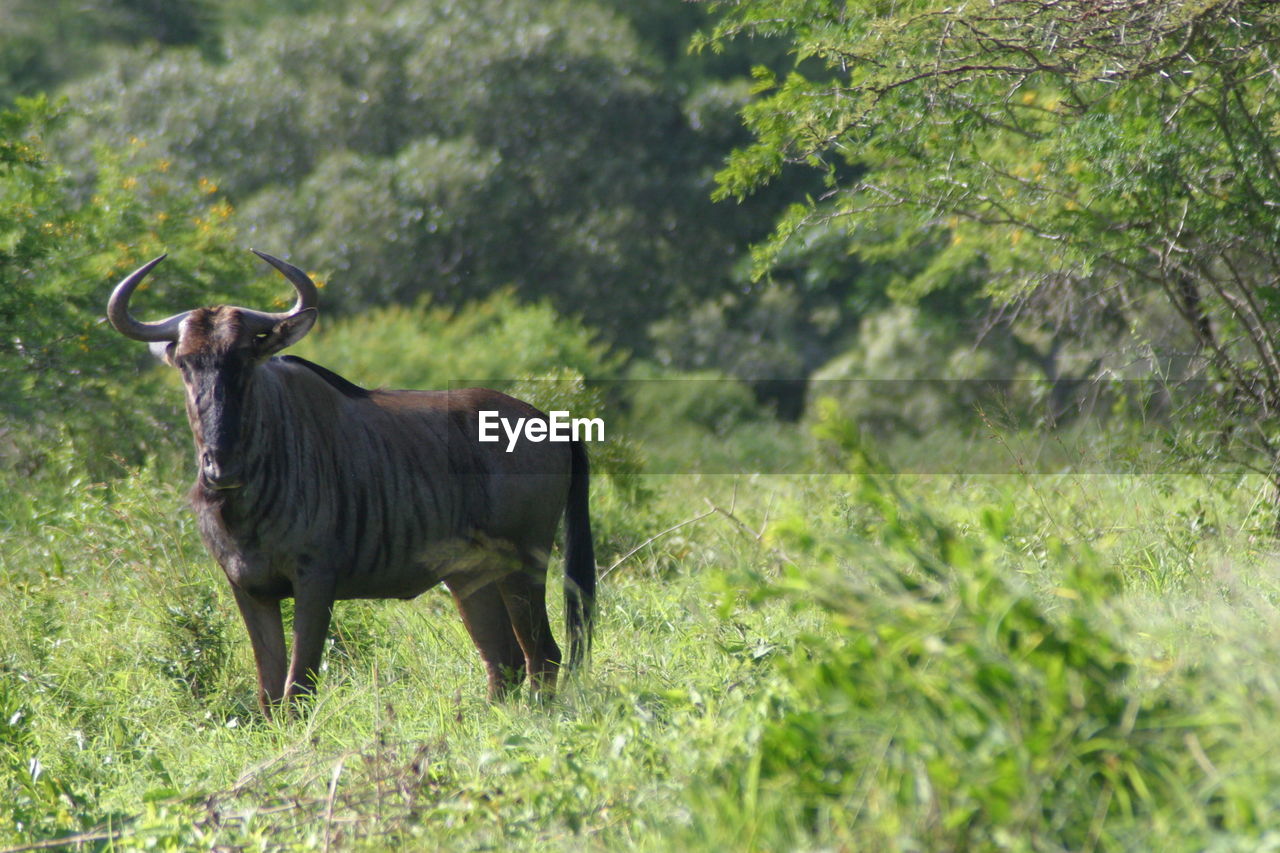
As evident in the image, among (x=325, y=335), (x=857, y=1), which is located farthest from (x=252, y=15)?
(x=857, y=1)

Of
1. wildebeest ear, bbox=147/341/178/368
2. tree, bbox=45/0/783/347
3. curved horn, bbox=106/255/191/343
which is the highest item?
curved horn, bbox=106/255/191/343

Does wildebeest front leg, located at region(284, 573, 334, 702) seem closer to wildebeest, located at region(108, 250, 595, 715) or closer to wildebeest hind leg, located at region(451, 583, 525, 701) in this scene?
wildebeest, located at region(108, 250, 595, 715)

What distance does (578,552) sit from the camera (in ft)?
20.9

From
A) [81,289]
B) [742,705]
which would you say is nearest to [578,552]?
[742,705]

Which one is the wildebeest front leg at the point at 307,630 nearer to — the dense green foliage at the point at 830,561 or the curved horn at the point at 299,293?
the dense green foliage at the point at 830,561

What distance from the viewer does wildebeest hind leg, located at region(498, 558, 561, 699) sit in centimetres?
617

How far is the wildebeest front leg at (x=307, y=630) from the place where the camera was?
5402 millimetres

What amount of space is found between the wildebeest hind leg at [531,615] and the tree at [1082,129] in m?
2.41

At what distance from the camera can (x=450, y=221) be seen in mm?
22984

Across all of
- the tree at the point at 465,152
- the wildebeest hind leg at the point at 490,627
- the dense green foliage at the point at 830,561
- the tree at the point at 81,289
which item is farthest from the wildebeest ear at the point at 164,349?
the tree at the point at 465,152

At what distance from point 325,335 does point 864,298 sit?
325 inches

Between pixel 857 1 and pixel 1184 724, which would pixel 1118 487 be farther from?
pixel 1184 724

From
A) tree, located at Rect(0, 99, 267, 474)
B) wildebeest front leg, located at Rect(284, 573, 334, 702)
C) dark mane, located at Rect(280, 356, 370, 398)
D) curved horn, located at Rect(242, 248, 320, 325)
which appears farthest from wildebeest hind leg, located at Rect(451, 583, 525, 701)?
tree, located at Rect(0, 99, 267, 474)

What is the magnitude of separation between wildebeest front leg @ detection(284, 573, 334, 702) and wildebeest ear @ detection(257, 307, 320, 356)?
943 mm
